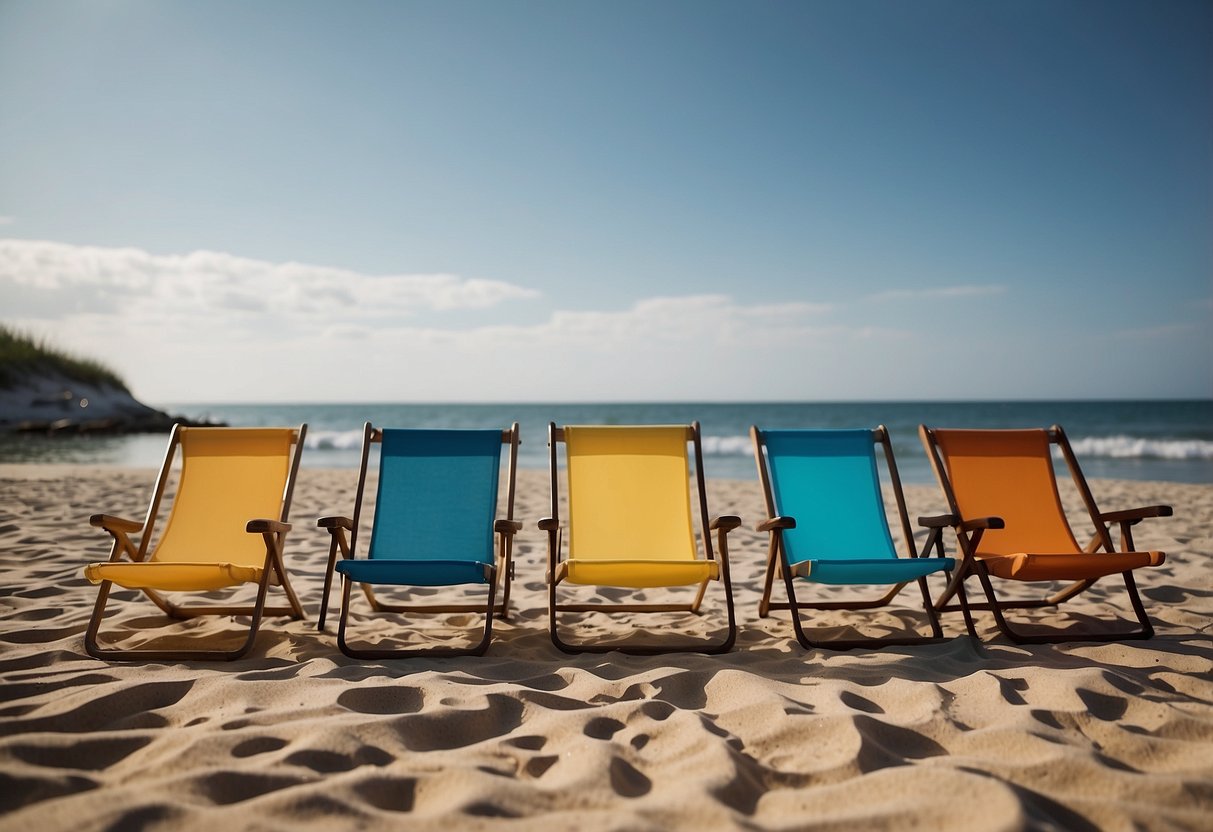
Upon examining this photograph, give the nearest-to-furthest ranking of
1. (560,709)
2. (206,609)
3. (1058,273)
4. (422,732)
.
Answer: (422,732), (560,709), (206,609), (1058,273)

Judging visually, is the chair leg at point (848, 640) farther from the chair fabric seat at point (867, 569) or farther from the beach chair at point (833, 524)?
the chair fabric seat at point (867, 569)

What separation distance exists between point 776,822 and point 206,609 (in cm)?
277

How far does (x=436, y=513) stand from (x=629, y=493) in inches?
40.5

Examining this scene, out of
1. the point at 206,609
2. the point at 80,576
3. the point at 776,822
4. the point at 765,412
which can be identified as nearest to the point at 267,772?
the point at 776,822

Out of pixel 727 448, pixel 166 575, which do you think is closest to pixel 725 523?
pixel 166 575

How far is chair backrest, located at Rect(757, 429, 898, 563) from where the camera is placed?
3354 mm

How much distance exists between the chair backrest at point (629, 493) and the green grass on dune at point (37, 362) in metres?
25.7

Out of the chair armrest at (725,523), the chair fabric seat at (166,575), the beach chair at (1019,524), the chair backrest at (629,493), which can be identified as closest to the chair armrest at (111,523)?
the chair fabric seat at (166,575)

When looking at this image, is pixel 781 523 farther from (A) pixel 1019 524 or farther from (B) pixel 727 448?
(B) pixel 727 448

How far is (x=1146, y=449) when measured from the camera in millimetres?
17703

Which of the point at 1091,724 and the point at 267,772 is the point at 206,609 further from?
the point at 1091,724

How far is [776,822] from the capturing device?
1.48m

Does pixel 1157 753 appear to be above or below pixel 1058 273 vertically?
below

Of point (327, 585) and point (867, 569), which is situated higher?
point (867, 569)
